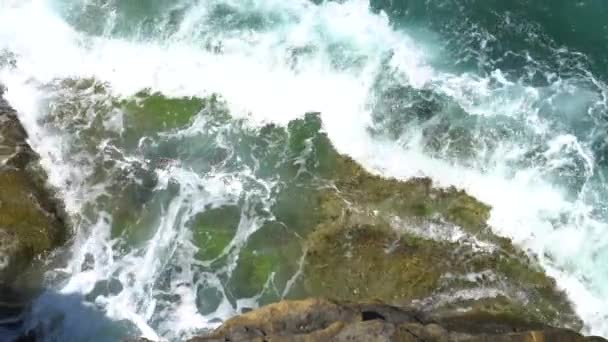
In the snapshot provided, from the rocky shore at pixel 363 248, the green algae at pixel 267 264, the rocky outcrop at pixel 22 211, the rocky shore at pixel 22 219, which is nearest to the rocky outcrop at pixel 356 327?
the rocky shore at pixel 363 248

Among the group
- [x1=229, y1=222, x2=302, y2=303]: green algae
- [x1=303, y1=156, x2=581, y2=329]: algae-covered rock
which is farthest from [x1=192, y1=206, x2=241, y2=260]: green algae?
[x1=303, y1=156, x2=581, y2=329]: algae-covered rock

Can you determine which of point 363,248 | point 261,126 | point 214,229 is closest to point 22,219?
point 214,229

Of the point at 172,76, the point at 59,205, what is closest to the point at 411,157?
the point at 172,76

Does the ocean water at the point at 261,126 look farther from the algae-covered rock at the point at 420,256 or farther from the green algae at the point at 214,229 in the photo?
the algae-covered rock at the point at 420,256

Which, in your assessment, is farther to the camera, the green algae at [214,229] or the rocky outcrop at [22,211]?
the green algae at [214,229]

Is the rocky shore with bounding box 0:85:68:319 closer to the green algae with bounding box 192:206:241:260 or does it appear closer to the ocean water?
the ocean water

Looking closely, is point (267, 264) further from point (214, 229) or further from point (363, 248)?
point (363, 248)

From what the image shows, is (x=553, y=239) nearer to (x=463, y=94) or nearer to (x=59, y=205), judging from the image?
(x=463, y=94)
